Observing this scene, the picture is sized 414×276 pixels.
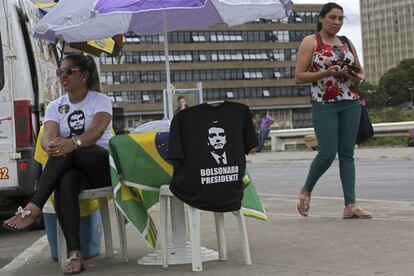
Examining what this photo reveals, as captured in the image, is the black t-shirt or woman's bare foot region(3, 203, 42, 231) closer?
Result: the black t-shirt

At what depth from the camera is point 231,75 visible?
13250 centimetres

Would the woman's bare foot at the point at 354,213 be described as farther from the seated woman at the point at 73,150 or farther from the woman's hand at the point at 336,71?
the seated woman at the point at 73,150

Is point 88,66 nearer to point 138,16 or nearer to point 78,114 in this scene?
point 78,114

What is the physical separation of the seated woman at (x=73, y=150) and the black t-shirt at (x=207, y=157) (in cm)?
76

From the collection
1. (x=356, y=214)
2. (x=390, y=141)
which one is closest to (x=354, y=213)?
(x=356, y=214)

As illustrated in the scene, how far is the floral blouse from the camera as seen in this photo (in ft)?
23.5

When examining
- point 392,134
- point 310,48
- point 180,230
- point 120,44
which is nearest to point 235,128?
point 180,230

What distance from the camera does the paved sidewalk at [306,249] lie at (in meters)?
5.10

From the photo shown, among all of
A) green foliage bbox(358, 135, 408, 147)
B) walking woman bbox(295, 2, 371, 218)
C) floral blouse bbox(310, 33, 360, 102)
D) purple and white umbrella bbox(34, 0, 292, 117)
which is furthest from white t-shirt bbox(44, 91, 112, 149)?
green foliage bbox(358, 135, 408, 147)

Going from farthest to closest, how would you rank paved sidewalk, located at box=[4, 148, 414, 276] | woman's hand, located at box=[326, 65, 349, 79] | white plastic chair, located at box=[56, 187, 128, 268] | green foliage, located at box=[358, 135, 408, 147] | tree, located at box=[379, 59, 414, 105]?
tree, located at box=[379, 59, 414, 105]
green foliage, located at box=[358, 135, 408, 147]
woman's hand, located at box=[326, 65, 349, 79]
white plastic chair, located at box=[56, 187, 128, 268]
paved sidewalk, located at box=[4, 148, 414, 276]

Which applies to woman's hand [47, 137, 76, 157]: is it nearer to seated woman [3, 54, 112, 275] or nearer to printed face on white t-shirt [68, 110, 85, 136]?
seated woman [3, 54, 112, 275]

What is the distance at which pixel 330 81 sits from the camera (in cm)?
718

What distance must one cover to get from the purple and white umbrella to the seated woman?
1.25 ft

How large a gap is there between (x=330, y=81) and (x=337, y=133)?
1.65 ft
